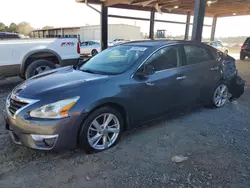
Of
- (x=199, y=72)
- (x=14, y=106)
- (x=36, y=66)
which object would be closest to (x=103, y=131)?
(x=14, y=106)

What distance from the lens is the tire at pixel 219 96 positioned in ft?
15.0

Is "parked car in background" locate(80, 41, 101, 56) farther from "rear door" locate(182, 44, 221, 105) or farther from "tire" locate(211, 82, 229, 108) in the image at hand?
"rear door" locate(182, 44, 221, 105)

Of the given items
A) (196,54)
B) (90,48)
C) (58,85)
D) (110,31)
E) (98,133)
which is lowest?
(98,133)

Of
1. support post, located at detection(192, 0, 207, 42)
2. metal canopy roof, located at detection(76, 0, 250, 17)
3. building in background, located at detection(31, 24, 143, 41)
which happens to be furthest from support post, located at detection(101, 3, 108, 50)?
building in background, located at detection(31, 24, 143, 41)

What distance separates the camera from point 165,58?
3533mm

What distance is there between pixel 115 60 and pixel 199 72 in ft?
5.31

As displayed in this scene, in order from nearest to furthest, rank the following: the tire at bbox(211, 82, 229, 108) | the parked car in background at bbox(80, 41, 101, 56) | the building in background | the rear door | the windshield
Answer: the windshield → the rear door → the tire at bbox(211, 82, 229, 108) → the parked car in background at bbox(80, 41, 101, 56) → the building in background

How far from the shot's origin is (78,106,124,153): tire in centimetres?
271

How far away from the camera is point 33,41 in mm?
5984

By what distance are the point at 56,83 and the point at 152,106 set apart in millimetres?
1465

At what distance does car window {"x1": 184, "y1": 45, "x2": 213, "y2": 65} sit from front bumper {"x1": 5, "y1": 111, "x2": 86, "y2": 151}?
2.32m

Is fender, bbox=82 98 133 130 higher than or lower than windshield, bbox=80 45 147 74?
lower

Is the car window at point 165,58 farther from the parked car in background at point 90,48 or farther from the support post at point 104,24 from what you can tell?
the parked car in background at point 90,48

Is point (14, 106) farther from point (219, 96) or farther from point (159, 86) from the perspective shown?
point (219, 96)
